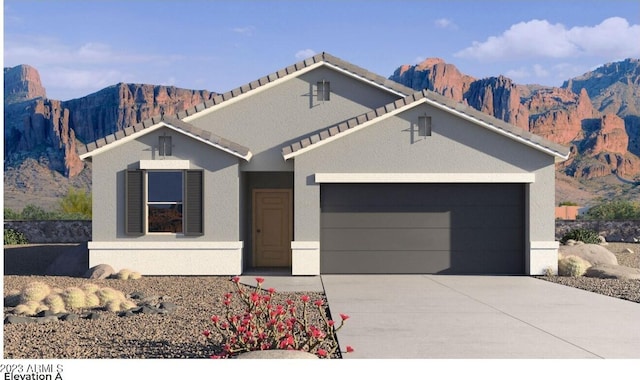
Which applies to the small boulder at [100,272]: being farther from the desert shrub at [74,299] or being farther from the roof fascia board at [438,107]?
the desert shrub at [74,299]

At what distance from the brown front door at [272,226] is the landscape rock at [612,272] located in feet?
23.8

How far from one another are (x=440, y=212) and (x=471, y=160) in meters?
1.36

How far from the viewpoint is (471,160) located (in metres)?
19.8

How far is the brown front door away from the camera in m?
22.2

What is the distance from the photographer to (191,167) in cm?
1975

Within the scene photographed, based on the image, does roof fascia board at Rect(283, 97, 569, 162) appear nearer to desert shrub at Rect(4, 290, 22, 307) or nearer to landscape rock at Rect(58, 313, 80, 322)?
desert shrub at Rect(4, 290, 22, 307)

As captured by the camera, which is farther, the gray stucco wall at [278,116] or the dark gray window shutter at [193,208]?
the gray stucco wall at [278,116]

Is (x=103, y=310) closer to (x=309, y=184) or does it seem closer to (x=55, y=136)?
(x=309, y=184)

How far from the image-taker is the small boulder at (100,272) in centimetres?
1898

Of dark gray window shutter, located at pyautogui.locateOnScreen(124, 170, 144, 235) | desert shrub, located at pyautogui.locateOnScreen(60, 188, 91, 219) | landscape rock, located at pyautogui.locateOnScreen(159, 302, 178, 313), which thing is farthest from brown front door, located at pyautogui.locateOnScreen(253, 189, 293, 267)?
desert shrub, located at pyautogui.locateOnScreen(60, 188, 91, 219)

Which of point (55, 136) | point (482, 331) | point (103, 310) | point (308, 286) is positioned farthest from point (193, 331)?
point (55, 136)

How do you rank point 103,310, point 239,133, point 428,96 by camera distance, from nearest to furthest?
point 103,310, point 428,96, point 239,133

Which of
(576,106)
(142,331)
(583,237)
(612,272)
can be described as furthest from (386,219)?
(576,106)

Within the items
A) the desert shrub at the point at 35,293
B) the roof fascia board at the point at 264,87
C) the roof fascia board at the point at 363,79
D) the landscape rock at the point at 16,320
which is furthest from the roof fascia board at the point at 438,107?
the landscape rock at the point at 16,320
